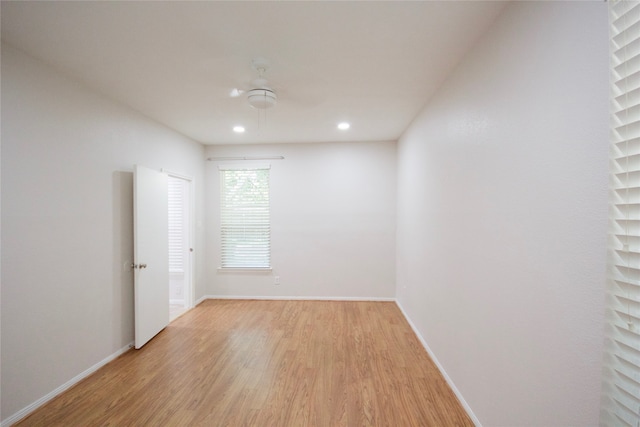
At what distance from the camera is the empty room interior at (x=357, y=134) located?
1.03 metres

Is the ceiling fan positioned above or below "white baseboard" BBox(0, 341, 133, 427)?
above

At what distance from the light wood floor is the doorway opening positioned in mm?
829

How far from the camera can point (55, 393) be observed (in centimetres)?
204

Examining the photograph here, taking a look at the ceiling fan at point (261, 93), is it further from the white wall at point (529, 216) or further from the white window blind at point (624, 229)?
the white window blind at point (624, 229)

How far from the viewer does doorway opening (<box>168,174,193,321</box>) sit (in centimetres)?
409

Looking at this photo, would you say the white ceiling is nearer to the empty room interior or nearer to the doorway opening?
the empty room interior

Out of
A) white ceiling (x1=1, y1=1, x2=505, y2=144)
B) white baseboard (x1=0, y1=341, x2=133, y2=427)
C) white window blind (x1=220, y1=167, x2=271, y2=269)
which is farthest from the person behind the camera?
white window blind (x1=220, y1=167, x2=271, y2=269)

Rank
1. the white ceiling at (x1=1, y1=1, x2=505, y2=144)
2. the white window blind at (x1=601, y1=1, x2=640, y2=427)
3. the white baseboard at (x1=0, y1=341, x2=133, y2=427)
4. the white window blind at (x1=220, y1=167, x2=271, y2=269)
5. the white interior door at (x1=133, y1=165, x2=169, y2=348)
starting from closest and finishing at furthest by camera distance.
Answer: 1. the white window blind at (x1=601, y1=1, x2=640, y2=427)
2. the white ceiling at (x1=1, y1=1, x2=505, y2=144)
3. the white baseboard at (x1=0, y1=341, x2=133, y2=427)
4. the white interior door at (x1=133, y1=165, x2=169, y2=348)
5. the white window blind at (x1=220, y1=167, x2=271, y2=269)

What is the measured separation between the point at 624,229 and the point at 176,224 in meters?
4.70

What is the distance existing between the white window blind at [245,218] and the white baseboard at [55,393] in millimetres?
2032

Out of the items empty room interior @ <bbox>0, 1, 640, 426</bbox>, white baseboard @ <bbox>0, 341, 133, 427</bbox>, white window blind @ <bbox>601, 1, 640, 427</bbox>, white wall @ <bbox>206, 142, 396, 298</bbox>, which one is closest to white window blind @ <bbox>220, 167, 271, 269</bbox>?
white wall @ <bbox>206, 142, 396, 298</bbox>

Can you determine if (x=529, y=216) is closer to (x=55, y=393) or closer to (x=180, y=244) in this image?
(x=55, y=393)

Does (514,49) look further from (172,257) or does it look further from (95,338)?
(172,257)

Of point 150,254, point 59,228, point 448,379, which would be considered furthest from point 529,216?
point 150,254
